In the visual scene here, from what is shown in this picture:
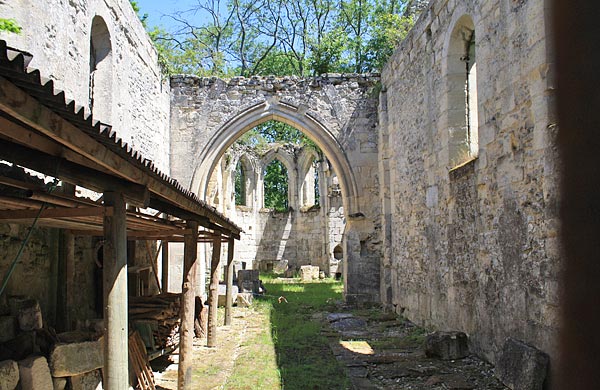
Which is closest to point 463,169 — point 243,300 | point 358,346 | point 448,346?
point 448,346

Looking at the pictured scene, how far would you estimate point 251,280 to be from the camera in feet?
49.9

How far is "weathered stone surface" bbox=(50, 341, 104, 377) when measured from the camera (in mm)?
4477

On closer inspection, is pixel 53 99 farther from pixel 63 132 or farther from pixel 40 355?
pixel 40 355

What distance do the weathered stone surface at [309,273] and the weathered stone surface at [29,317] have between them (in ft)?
53.2

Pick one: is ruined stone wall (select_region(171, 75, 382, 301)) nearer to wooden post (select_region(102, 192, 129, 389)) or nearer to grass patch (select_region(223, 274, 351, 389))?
grass patch (select_region(223, 274, 351, 389))

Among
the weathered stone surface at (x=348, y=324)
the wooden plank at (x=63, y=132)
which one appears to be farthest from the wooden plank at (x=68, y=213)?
the weathered stone surface at (x=348, y=324)

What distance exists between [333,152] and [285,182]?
1421 centimetres

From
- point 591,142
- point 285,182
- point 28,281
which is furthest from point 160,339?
point 285,182

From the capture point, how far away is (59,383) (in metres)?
4.49

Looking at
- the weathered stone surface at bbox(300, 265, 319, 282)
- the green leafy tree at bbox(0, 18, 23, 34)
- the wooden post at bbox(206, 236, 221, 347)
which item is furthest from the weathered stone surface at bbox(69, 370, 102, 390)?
the weathered stone surface at bbox(300, 265, 319, 282)

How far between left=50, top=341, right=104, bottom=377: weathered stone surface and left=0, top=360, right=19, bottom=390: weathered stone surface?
43cm

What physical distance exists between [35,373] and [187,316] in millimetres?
1884

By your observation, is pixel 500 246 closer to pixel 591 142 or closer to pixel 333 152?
pixel 591 142

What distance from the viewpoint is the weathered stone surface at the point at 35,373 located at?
13.6ft
